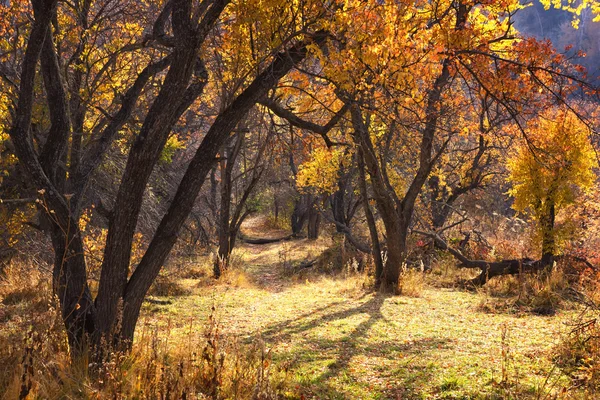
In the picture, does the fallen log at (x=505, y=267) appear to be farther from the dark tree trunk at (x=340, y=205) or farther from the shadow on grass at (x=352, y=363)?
the dark tree trunk at (x=340, y=205)

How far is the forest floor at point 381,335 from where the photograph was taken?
4121 millimetres

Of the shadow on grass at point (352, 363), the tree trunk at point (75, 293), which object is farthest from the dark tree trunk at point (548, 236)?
the tree trunk at point (75, 293)

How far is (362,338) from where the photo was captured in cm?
609

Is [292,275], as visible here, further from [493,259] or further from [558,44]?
[558,44]

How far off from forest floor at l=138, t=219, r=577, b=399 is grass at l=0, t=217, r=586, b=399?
0.02m

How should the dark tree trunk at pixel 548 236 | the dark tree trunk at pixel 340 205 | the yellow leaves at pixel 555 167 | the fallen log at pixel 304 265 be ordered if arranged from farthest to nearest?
the dark tree trunk at pixel 340 205, the fallen log at pixel 304 265, the dark tree trunk at pixel 548 236, the yellow leaves at pixel 555 167

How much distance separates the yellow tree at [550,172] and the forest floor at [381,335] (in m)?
2.17

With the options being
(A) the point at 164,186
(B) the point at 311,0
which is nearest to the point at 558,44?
(A) the point at 164,186

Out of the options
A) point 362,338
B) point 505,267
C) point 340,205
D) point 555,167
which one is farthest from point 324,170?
point 362,338

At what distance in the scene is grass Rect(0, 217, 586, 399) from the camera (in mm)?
3990

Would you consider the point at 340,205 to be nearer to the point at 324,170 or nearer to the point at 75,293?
the point at 324,170

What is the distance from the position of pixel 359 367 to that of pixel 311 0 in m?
3.95

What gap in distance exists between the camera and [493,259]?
1198cm

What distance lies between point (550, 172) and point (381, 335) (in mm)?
4931
